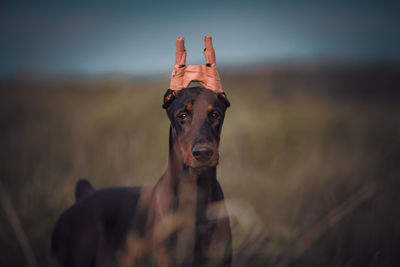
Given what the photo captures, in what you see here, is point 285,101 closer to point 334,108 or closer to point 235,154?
point 334,108

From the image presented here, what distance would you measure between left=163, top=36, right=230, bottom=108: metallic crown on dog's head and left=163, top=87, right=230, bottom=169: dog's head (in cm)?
4

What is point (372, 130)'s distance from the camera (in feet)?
25.4

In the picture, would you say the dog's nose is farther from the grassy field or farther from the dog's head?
the grassy field

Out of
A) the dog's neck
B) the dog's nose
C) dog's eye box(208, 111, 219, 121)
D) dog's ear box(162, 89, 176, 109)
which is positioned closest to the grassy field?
the dog's neck

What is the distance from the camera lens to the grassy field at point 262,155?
2844 millimetres

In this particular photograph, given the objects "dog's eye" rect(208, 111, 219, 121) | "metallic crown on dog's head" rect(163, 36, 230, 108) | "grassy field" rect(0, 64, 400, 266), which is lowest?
"grassy field" rect(0, 64, 400, 266)

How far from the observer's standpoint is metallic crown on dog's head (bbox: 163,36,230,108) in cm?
224

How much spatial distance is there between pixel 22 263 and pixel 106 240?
1193 mm

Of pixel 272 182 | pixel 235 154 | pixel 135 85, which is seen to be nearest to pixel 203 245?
pixel 272 182

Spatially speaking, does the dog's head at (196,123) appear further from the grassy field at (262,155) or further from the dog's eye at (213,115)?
the grassy field at (262,155)

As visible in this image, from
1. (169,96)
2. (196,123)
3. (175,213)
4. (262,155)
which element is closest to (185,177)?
(175,213)

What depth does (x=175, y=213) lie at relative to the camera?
80.0 inches

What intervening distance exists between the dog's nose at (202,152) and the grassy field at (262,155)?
0.43 m

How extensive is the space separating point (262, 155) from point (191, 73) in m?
4.75
